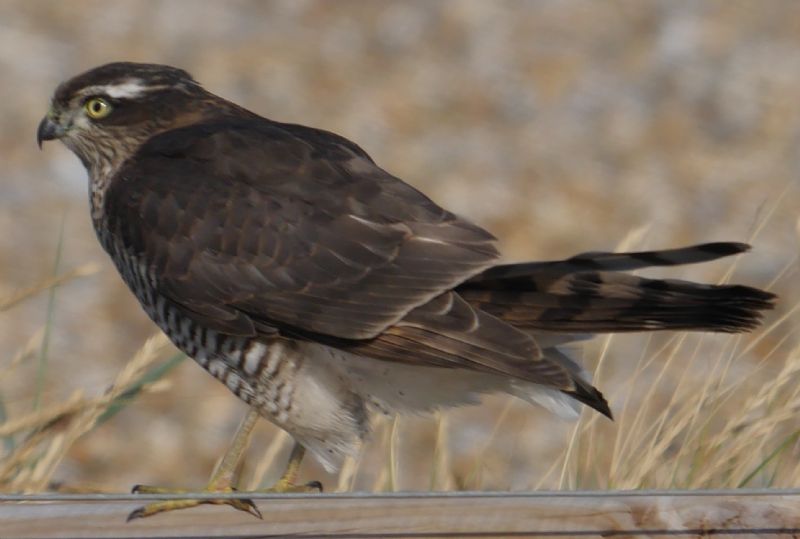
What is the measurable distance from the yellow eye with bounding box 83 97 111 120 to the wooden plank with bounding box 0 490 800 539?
186 cm

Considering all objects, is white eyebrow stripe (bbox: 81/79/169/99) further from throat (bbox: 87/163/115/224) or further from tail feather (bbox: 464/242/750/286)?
tail feather (bbox: 464/242/750/286)

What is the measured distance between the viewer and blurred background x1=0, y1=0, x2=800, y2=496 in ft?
23.0

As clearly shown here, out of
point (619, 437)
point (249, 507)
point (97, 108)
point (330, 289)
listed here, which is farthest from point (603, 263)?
point (97, 108)

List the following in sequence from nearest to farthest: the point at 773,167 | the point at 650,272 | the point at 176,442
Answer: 1. the point at 650,272
2. the point at 176,442
3. the point at 773,167

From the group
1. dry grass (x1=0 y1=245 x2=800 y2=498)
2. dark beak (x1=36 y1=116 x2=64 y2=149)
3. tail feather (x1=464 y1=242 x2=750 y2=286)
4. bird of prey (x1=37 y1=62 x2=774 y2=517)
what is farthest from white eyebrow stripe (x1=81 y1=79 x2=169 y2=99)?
tail feather (x1=464 y1=242 x2=750 y2=286)

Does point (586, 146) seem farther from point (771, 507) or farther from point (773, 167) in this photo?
point (771, 507)

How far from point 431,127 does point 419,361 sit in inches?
216

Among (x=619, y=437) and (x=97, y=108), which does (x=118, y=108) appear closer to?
(x=97, y=108)

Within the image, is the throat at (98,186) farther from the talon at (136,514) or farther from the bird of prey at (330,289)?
the talon at (136,514)

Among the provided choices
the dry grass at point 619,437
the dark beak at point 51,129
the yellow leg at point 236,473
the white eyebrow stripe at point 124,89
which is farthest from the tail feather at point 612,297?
the dark beak at point 51,129

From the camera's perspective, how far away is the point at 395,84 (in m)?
9.30

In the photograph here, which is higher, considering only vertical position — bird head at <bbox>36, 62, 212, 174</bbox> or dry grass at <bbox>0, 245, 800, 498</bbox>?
bird head at <bbox>36, 62, 212, 174</bbox>

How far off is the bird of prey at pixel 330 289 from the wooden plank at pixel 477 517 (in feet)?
2.38

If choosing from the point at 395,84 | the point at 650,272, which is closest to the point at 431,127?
the point at 395,84
